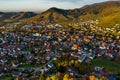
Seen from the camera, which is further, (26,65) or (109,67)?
(26,65)

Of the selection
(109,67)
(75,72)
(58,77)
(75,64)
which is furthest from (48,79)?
(109,67)

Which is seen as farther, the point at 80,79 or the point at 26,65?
the point at 26,65

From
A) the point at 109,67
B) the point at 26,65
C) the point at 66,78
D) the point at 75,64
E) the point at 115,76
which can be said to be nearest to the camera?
the point at 66,78

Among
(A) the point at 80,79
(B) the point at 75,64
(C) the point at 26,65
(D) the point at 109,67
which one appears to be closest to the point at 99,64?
(D) the point at 109,67

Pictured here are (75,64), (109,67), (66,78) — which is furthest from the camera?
(109,67)

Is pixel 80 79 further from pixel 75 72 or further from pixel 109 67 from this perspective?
pixel 109 67

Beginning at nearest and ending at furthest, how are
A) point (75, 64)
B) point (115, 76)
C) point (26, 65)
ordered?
point (115, 76), point (75, 64), point (26, 65)

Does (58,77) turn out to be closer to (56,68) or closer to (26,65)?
(56,68)

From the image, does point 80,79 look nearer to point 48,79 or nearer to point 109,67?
point 48,79

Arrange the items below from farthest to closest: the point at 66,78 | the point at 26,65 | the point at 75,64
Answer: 1. the point at 26,65
2. the point at 75,64
3. the point at 66,78
